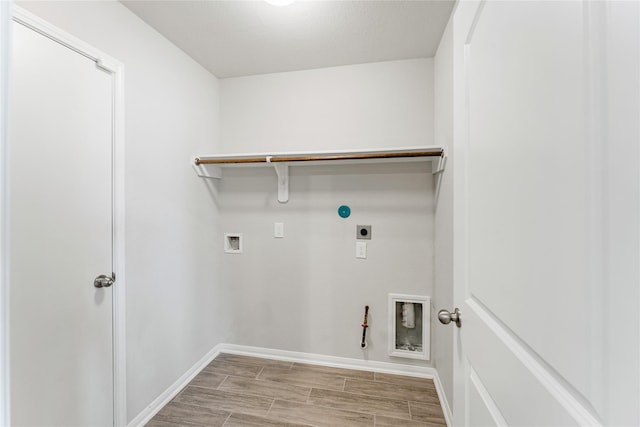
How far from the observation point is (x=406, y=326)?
7.03ft

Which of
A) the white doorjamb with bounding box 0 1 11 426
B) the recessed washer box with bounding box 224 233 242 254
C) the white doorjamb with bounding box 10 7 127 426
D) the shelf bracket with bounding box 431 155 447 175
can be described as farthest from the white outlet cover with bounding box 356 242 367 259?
the white doorjamb with bounding box 0 1 11 426

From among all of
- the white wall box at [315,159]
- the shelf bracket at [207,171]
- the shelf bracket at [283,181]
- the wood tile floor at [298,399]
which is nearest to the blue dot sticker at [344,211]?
the white wall box at [315,159]

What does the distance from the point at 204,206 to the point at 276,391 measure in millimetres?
1492

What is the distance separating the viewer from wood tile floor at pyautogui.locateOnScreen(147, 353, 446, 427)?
65.6 inches

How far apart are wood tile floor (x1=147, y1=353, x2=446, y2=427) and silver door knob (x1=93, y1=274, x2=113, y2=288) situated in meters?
0.93

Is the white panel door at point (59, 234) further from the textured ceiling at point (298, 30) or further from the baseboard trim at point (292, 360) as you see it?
the textured ceiling at point (298, 30)

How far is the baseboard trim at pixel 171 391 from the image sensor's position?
1624mm

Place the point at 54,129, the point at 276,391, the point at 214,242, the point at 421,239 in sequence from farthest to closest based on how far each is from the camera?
the point at 214,242, the point at 421,239, the point at 276,391, the point at 54,129

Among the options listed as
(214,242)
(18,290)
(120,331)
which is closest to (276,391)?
(120,331)

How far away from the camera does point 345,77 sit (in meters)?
2.20

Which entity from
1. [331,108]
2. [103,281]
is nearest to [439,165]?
[331,108]

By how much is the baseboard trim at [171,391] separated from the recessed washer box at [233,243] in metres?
0.85

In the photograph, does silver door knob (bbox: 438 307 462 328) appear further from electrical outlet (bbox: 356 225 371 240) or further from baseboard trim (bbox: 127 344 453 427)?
electrical outlet (bbox: 356 225 371 240)

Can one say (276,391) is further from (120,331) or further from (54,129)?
(54,129)
